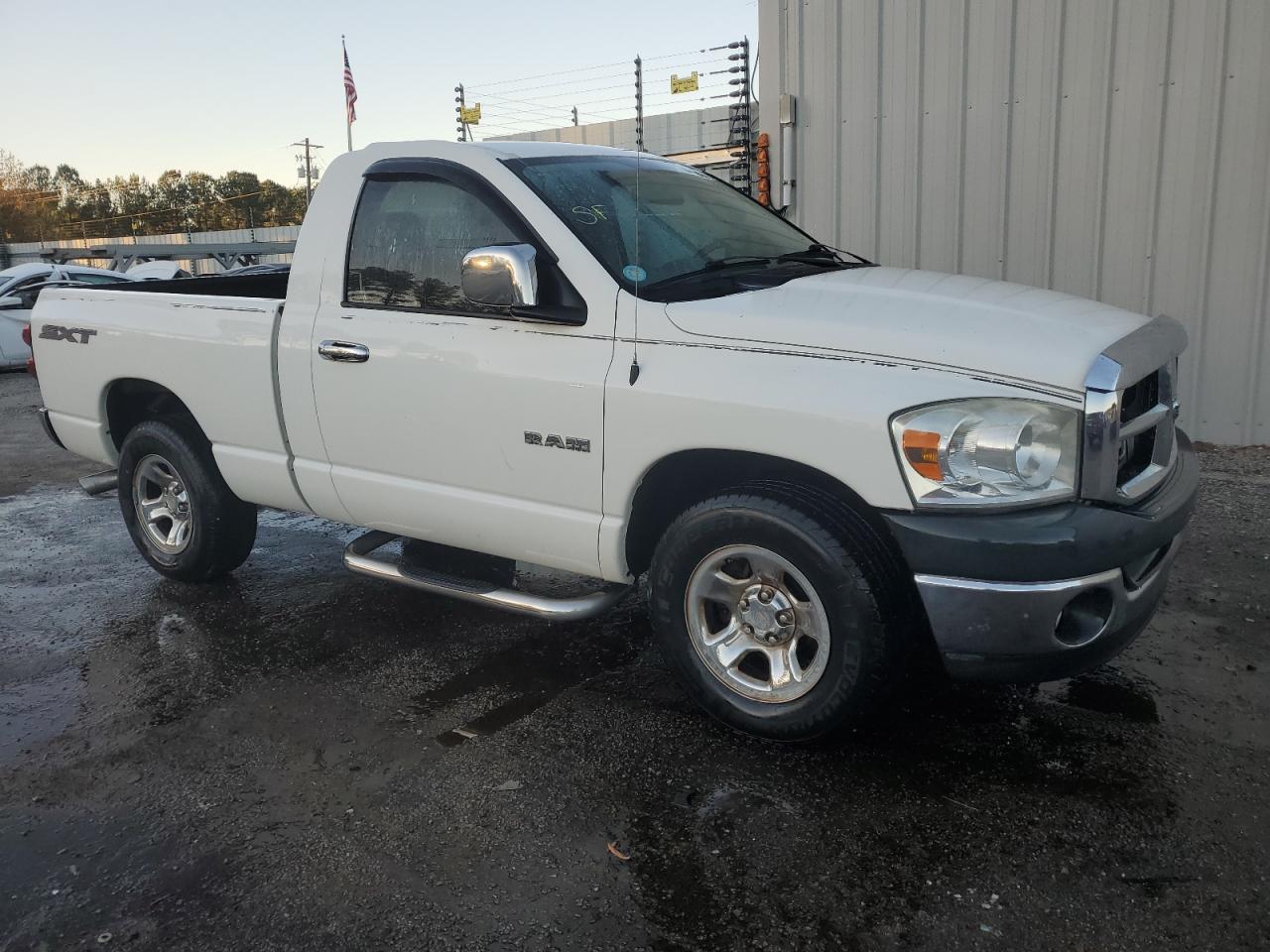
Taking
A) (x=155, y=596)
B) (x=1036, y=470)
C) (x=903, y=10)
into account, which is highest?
(x=903, y=10)

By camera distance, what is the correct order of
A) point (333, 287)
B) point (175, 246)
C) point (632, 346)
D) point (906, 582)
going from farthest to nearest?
point (175, 246) < point (333, 287) < point (632, 346) < point (906, 582)

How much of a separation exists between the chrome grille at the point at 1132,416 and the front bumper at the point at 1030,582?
0.08 m

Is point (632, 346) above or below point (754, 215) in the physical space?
below

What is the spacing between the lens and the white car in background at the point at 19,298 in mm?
14930

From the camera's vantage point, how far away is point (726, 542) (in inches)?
131

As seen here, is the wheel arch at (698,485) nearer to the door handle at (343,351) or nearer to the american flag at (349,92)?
the door handle at (343,351)

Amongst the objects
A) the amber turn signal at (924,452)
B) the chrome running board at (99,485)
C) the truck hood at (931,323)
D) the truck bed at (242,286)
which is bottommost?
the chrome running board at (99,485)

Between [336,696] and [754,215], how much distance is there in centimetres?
261

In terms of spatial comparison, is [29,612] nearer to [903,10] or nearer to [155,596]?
[155,596]

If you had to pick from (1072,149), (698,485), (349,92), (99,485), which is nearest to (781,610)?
(698,485)

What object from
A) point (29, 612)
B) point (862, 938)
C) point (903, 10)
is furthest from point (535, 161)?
point (903, 10)

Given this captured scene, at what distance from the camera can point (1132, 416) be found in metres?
3.18

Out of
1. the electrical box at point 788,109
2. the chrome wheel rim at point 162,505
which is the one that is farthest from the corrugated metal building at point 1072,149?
the chrome wheel rim at point 162,505

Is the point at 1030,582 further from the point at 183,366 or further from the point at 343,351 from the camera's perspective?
the point at 183,366
